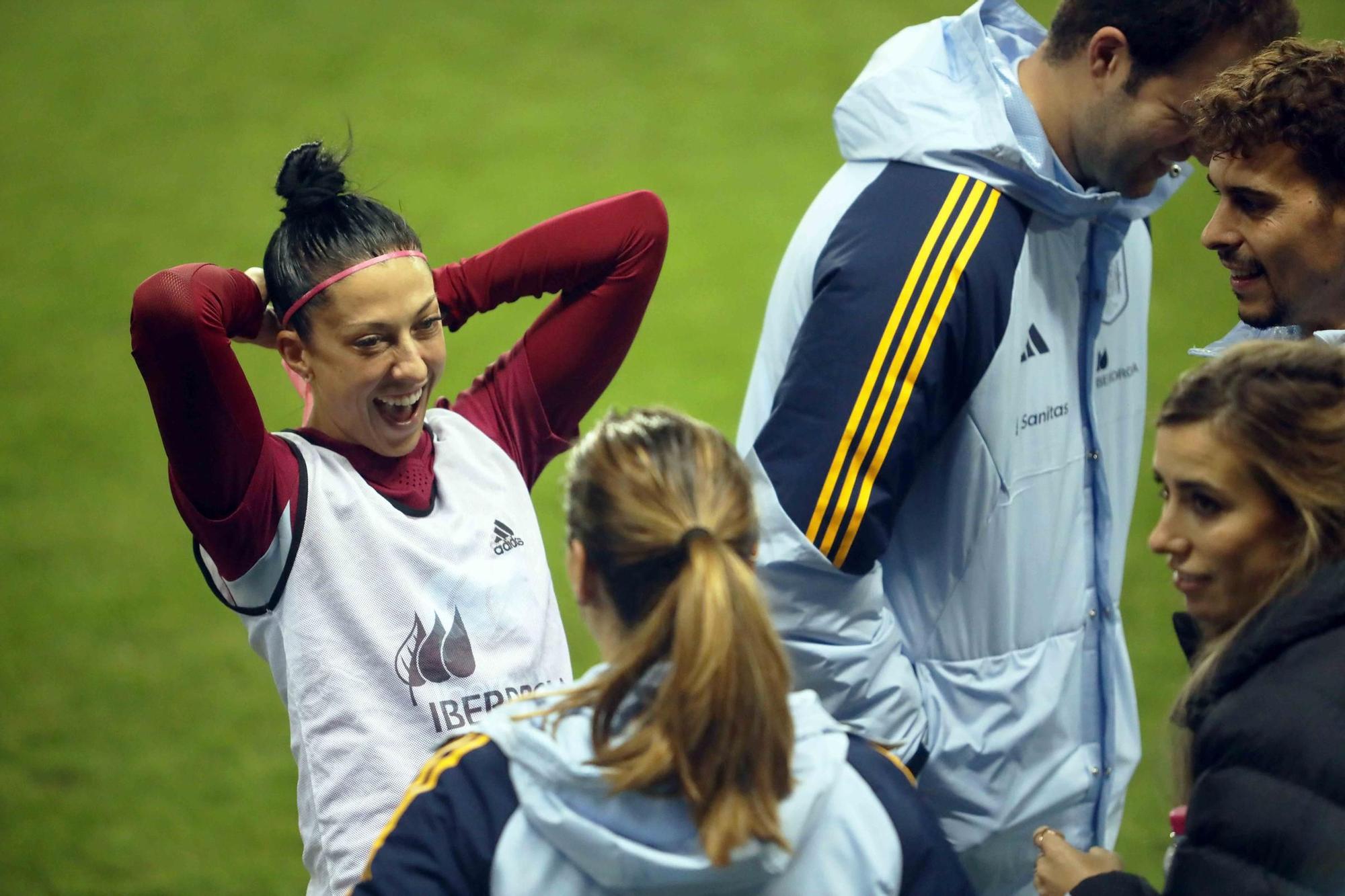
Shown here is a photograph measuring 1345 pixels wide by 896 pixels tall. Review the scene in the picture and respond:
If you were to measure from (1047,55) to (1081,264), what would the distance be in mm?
321

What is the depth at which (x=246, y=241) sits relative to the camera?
5617 millimetres

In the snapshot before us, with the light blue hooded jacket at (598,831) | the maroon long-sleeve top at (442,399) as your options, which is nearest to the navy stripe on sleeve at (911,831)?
the light blue hooded jacket at (598,831)

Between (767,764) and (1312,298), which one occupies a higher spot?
(1312,298)

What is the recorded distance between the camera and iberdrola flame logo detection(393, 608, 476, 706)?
1.88 meters

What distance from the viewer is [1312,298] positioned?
6.40 feet

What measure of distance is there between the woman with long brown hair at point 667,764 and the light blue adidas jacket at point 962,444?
569 mm

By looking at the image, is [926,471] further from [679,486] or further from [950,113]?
[679,486]

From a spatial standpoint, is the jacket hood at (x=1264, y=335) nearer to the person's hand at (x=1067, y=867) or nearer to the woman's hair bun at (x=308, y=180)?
the person's hand at (x=1067, y=867)

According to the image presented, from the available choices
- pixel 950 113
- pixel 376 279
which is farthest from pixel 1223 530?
pixel 376 279

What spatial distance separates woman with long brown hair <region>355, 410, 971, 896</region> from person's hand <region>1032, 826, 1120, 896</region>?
20cm

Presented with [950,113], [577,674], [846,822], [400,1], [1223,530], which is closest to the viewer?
[846,822]

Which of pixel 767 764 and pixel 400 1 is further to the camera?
pixel 400 1

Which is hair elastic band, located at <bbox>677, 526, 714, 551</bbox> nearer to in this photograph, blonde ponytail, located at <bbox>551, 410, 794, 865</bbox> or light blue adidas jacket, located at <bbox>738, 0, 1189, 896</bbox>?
blonde ponytail, located at <bbox>551, 410, 794, 865</bbox>

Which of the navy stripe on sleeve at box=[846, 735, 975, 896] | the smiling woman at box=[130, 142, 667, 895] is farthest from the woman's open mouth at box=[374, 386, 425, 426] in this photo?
the navy stripe on sleeve at box=[846, 735, 975, 896]
